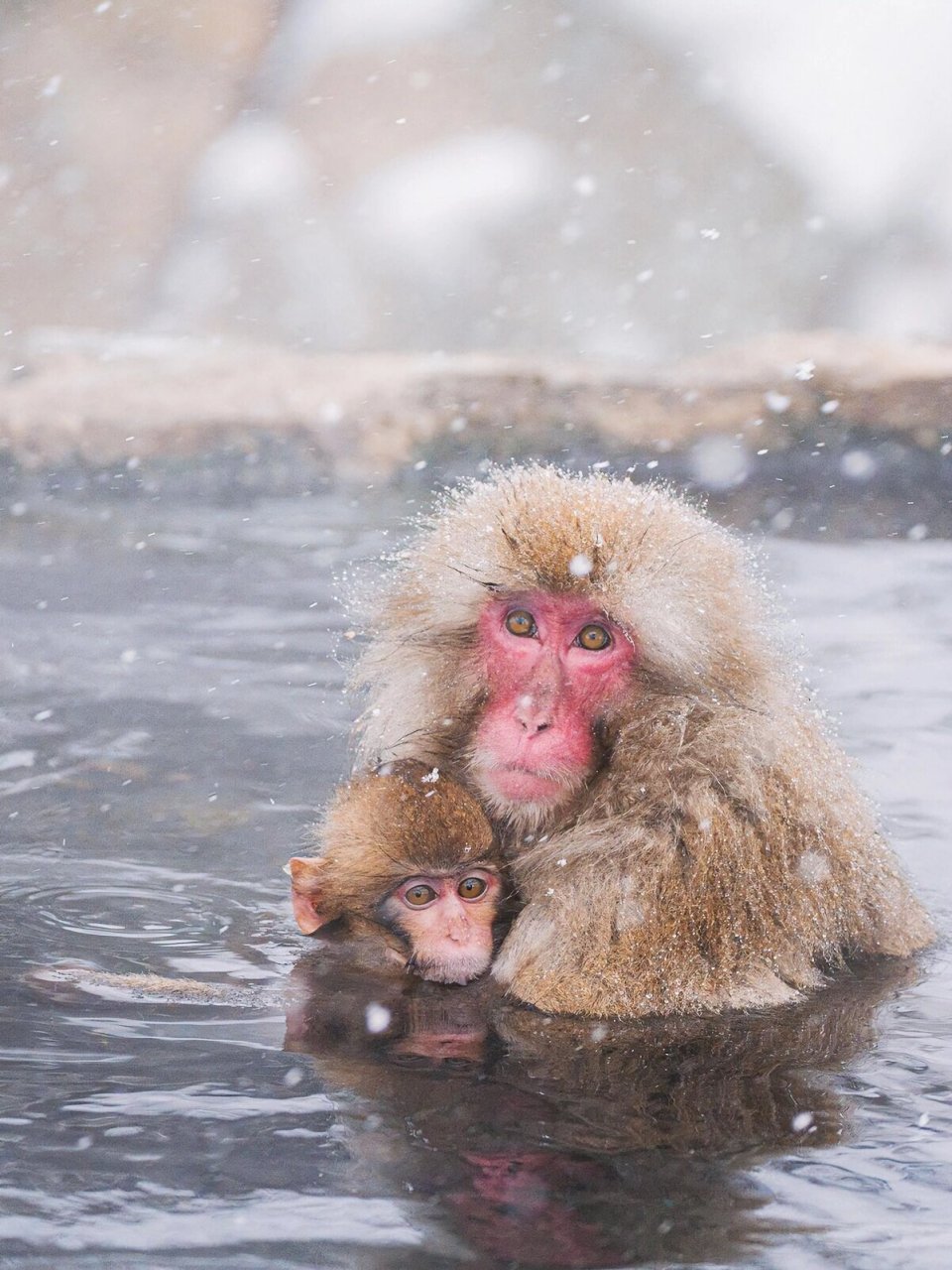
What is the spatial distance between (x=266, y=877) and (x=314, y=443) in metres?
8.60

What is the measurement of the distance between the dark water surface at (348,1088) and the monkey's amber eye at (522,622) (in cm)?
84

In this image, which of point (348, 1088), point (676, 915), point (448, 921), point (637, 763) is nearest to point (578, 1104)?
point (348, 1088)

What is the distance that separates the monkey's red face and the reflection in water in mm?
492

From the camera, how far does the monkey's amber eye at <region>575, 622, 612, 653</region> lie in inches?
138

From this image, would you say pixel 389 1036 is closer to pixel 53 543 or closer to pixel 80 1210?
pixel 80 1210

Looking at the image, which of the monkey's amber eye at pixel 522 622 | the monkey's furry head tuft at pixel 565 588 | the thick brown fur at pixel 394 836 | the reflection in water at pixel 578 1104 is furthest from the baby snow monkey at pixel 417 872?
the monkey's amber eye at pixel 522 622

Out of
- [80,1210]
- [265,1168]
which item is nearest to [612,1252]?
[265,1168]

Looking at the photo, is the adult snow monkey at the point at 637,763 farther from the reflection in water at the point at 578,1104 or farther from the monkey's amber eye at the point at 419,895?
the monkey's amber eye at the point at 419,895

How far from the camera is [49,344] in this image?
46.7 feet

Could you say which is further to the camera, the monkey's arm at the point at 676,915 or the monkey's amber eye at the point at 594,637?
the monkey's amber eye at the point at 594,637

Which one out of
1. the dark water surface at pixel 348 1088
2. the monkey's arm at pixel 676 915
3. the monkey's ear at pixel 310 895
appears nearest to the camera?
the dark water surface at pixel 348 1088

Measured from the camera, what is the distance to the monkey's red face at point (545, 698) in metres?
3.46

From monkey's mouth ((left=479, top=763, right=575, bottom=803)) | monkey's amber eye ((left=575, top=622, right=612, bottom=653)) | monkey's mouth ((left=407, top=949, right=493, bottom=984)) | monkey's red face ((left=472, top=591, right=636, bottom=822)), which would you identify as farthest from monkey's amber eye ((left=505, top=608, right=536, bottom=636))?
monkey's mouth ((left=407, top=949, right=493, bottom=984))

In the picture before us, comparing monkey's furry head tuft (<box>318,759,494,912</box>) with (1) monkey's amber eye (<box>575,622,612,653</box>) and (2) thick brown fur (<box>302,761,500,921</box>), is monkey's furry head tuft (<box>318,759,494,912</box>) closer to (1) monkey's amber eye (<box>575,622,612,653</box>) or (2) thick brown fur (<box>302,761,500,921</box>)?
(2) thick brown fur (<box>302,761,500,921</box>)
